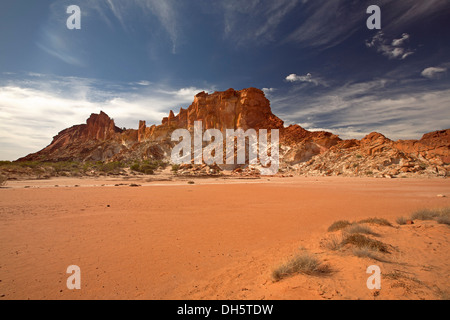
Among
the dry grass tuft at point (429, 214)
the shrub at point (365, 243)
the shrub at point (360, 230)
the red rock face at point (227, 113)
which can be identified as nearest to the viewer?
the shrub at point (365, 243)

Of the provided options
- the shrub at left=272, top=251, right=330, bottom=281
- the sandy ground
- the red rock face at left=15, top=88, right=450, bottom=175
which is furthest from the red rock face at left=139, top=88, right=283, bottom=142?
the shrub at left=272, top=251, right=330, bottom=281

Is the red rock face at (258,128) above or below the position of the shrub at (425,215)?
above

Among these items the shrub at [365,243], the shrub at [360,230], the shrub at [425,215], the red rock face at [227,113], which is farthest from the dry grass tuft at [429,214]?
the red rock face at [227,113]

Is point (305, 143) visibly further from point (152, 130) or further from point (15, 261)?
point (152, 130)

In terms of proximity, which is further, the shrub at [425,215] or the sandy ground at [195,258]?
the shrub at [425,215]

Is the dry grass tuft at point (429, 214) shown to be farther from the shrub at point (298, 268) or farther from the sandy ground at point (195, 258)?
the shrub at point (298, 268)

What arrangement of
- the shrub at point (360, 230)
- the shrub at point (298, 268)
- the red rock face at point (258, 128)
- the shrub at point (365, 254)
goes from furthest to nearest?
the red rock face at point (258, 128), the shrub at point (360, 230), the shrub at point (365, 254), the shrub at point (298, 268)

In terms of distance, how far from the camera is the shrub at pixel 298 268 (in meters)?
3.24

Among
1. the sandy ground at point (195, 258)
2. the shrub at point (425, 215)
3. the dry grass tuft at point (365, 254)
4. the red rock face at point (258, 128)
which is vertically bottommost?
the sandy ground at point (195, 258)

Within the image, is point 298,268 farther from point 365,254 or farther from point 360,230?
point 360,230

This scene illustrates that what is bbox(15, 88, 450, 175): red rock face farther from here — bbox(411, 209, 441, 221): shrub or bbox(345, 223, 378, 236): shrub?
bbox(345, 223, 378, 236): shrub

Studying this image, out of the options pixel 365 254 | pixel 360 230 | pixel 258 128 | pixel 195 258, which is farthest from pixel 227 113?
pixel 365 254
